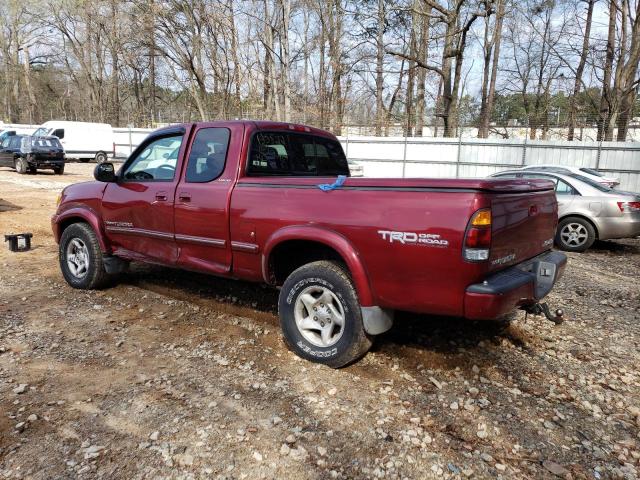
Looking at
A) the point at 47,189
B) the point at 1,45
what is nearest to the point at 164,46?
the point at 47,189

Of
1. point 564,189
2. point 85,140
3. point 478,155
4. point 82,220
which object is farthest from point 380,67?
point 82,220

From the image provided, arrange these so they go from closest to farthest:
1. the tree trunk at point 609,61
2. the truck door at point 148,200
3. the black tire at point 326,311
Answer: the black tire at point 326,311, the truck door at point 148,200, the tree trunk at point 609,61

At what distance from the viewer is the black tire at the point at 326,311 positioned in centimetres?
352

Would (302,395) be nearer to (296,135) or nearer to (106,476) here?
(106,476)

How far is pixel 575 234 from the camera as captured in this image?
8641mm

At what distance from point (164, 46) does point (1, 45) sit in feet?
86.1

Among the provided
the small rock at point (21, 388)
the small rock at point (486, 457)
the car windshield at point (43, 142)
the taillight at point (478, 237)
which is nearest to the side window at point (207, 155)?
the small rock at point (21, 388)

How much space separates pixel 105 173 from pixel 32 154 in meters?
18.1

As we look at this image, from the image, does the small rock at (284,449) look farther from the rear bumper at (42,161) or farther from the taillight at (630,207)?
the rear bumper at (42,161)

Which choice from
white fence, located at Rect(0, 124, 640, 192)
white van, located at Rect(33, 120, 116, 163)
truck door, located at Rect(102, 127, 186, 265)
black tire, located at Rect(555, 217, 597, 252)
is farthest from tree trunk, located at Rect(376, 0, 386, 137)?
truck door, located at Rect(102, 127, 186, 265)

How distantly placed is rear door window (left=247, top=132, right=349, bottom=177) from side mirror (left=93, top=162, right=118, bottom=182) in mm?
1693

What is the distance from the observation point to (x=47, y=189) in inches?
623

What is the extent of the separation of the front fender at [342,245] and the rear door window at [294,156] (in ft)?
2.74

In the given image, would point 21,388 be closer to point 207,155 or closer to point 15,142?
point 207,155
